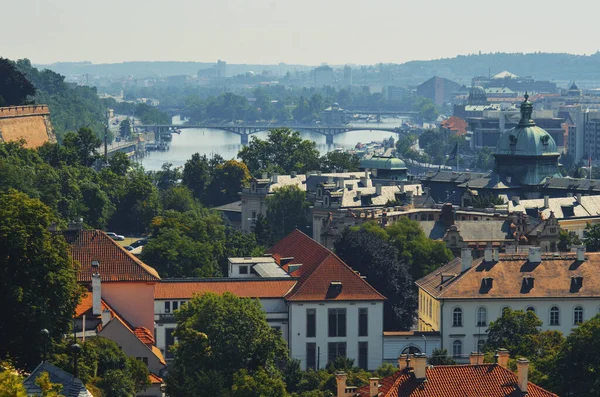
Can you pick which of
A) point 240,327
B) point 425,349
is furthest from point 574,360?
point 425,349

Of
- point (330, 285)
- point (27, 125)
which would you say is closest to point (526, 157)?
point (27, 125)

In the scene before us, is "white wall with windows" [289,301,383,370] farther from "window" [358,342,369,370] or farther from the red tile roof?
the red tile roof

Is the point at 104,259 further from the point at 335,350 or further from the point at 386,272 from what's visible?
the point at 386,272

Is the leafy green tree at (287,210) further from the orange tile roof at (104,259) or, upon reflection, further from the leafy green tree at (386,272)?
the orange tile roof at (104,259)

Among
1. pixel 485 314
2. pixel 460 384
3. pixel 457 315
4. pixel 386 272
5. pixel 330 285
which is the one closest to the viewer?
pixel 460 384

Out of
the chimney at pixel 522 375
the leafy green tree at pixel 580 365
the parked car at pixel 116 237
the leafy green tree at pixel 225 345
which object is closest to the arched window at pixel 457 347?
the leafy green tree at pixel 225 345

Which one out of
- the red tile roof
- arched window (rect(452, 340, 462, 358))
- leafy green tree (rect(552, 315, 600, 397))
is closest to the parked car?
the red tile roof
